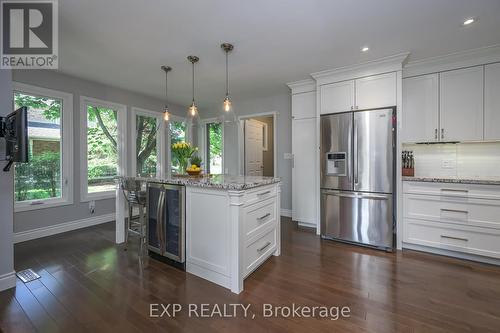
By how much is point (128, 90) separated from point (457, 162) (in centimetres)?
566

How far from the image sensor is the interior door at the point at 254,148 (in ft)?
17.4

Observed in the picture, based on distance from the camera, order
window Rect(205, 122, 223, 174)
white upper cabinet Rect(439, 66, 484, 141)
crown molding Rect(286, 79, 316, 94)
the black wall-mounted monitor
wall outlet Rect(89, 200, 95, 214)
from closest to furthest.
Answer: the black wall-mounted monitor, white upper cabinet Rect(439, 66, 484, 141), crown molding Rect(286, 79, 316, 94), wall outlet Rect(89, 200, 95, 214), window Rect(205, 122, 223, 174)

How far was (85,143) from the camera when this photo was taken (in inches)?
151

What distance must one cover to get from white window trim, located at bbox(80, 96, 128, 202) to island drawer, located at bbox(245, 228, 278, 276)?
3.33m

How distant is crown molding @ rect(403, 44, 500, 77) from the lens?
2.66 m

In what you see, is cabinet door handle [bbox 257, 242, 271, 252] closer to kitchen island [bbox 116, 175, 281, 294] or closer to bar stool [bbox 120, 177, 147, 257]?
kitchen island [bbox 116, 175, 281, 294]

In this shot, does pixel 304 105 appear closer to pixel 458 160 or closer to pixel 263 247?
pixel 458 160

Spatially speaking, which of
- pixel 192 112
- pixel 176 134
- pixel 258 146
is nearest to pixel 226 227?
pixel 192 112

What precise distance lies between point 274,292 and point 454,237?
2341mm

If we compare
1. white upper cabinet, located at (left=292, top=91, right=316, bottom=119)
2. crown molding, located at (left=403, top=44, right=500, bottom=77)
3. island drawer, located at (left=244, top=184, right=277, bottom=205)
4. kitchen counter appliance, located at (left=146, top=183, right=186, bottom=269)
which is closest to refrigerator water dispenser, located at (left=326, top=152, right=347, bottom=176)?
white upper cabinet, located at (left=292, top=91, right=316, bottom=119)

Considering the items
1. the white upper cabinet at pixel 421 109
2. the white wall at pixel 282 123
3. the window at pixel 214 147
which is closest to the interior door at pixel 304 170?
the white wall at pixel 282 123

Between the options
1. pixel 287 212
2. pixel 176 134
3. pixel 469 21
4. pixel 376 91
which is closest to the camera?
pixel 469 21

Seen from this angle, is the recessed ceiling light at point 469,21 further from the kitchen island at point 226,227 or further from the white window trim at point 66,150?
the white window trim at point 66,150

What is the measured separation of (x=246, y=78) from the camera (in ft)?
12.1
